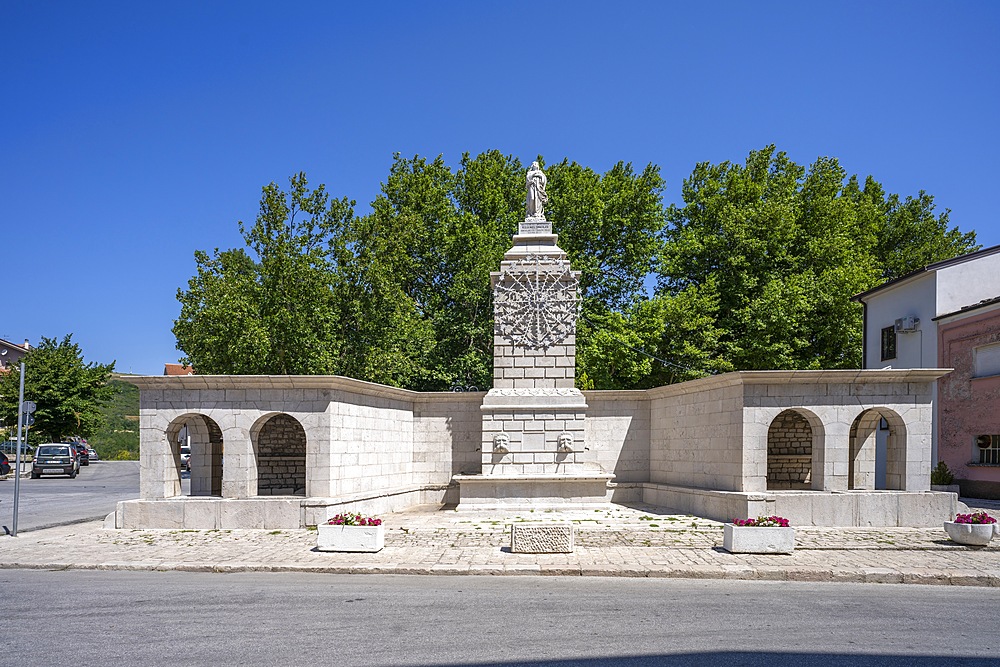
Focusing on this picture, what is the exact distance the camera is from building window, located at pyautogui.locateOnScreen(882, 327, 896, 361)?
26406 millimetres

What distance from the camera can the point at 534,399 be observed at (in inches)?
764

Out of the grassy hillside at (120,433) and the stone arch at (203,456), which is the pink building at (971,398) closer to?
the stone arch at (203,456)

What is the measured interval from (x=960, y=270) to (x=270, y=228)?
2326 cm

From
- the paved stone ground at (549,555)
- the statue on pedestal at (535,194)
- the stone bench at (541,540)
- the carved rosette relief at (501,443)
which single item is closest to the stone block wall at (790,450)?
the paved stone ground at (549,555)

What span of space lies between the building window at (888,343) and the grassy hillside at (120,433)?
41.4 meters

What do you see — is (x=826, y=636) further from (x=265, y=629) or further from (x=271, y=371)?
(x=271, y=371)

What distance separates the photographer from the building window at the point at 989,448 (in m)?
21.5

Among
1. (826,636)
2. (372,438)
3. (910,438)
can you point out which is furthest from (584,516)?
(826,636)

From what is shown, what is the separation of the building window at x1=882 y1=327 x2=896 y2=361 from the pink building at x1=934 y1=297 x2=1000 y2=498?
246 centimetres

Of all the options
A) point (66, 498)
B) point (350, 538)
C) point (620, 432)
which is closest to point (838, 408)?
point (620, 432)

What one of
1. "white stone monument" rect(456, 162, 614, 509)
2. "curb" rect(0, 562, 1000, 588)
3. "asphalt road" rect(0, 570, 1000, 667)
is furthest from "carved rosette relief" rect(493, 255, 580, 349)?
"asphalt road" rect(0, 570, 1000, 667)

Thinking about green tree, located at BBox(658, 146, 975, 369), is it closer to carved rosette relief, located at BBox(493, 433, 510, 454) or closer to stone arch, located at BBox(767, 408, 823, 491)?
stone arch, located at BBox(767, 408, 823, 491)

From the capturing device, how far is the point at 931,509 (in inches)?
617

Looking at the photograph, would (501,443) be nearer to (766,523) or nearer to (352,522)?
(352,522)
